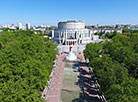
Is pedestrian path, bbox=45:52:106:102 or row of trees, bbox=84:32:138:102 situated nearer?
row of trees, bbox=84:32:138:102

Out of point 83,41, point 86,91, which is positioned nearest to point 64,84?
point 86,91

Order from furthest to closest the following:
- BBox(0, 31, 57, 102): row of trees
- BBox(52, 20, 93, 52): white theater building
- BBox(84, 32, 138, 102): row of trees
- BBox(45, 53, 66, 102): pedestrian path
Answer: BBox(52, 20, 93, 52): white theater building → BBox(45, 53, 66, 102): pedestrian path → BBox(84, 32, 138, 102): row of trees → BBox(0, 31, 57, 102): row of trees

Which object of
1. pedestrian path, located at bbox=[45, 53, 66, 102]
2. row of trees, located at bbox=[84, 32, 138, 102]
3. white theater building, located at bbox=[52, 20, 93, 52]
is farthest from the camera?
white theater building, located at bbox=[52, 20, 93, 52]

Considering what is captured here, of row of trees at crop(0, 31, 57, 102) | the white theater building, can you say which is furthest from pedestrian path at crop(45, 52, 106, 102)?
the white theater building

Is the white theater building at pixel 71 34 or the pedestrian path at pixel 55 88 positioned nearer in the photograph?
the pedestrian path at pixel 55 88

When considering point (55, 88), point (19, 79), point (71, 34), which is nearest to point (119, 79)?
point (55, 88)

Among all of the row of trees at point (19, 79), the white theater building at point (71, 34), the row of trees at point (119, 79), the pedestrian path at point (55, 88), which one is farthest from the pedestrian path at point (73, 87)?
the white theater building at point (71, 34)

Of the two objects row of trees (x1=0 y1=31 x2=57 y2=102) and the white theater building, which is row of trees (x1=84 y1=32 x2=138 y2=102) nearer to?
row of trees (x1=0 y1=31 x2=57 y2=102)

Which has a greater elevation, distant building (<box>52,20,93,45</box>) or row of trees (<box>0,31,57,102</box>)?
→ distant building (<box>52,20,93,45</box>)

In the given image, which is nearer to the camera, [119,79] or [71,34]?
[119,79]

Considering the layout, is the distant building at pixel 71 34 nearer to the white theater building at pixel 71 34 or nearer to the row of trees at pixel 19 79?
the white theater building at pixel 71 34

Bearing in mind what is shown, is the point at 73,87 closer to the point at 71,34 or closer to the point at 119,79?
the point at 119,79

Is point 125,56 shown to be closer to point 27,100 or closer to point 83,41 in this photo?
point 27,100
